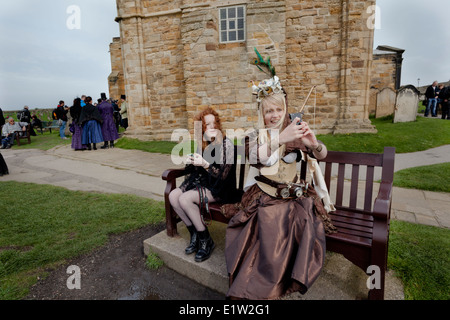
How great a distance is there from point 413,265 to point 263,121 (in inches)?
76.3

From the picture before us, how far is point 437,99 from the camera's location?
1491 centimetres

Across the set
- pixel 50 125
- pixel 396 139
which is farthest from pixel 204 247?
pixel 50 125

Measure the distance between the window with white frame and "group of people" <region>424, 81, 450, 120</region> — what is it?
36.0 feet

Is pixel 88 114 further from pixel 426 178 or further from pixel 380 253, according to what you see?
pixel 380 253

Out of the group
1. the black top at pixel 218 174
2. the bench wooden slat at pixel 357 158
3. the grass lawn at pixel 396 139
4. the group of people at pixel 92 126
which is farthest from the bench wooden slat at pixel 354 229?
the group of people at pixel 92 126

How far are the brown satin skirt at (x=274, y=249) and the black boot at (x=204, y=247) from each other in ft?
1.63

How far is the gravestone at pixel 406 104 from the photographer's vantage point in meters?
11.2

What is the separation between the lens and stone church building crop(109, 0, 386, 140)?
948 centimetres

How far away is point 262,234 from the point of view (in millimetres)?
2062

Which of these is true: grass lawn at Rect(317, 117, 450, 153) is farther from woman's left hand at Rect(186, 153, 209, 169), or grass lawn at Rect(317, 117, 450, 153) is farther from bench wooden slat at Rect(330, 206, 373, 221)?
woman's left hand at Rect(186, 153, 209, 169)

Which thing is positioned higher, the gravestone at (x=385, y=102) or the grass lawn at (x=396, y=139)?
the gravestone at (x=385, y=102)

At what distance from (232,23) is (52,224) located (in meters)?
9.26

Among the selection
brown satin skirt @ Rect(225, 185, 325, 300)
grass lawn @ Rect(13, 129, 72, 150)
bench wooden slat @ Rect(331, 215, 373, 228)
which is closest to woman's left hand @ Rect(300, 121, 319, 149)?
brown satin skirt @ Rect(225, 185, 325, 300)

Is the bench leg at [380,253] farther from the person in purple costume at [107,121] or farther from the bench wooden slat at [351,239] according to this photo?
the person in purple costume at [107,121]
